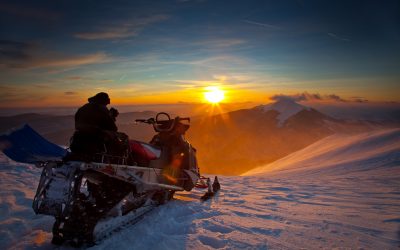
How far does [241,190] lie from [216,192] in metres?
0.99

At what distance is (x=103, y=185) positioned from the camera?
4953mm


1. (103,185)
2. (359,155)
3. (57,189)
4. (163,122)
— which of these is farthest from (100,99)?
(359,155)

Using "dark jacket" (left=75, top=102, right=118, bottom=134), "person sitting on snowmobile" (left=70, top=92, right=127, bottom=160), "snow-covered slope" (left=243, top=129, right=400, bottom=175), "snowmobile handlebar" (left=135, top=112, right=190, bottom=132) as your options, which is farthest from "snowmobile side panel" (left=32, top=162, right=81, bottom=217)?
"snow-covered slope" (left=243, top=129, right=400, bottom=175)

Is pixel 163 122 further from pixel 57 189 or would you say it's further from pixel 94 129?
pixel 57 189

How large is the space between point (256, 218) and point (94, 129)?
11.3 feet

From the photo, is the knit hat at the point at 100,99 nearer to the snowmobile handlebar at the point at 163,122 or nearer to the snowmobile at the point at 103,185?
the snowmobile at the point at 103,185

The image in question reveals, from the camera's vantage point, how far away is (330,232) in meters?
A: 4.86

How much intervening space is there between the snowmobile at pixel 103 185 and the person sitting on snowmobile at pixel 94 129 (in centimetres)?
16

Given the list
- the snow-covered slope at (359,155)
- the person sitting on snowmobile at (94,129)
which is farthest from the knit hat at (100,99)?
the snow-covered slope at (359,155)

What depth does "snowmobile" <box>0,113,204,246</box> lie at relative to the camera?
4.03 m

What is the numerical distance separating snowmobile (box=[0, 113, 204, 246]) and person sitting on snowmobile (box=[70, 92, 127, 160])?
160mm

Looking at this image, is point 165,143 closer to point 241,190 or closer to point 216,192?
point 216,192

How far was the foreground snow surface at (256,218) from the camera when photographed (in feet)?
14.6

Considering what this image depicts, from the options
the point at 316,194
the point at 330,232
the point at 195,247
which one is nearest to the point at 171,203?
the point at 195,247
